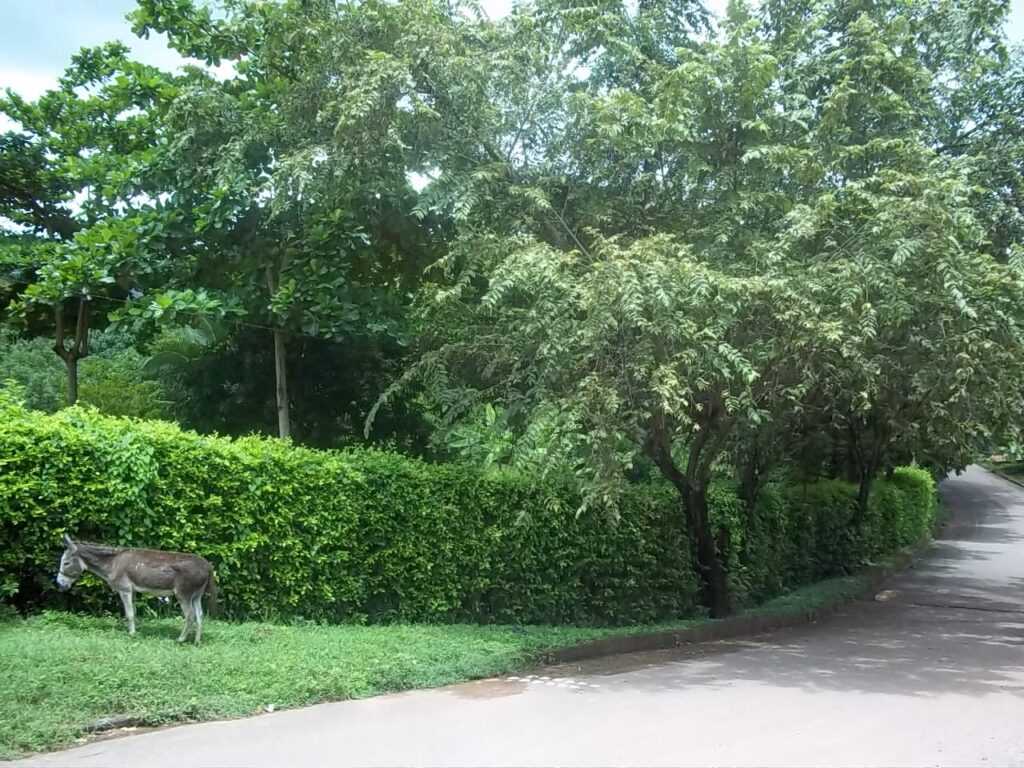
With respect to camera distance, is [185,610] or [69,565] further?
[185,610]

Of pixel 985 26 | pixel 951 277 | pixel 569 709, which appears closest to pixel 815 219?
pixel 951 277

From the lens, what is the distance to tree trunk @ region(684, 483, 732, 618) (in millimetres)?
13102

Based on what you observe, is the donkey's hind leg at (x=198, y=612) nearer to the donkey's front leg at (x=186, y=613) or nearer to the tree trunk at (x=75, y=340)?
the donkey's front leg at (x=186, y=613)

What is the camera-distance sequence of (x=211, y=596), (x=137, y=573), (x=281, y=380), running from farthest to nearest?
1. (x=281, y=380)
2. (x=211, y=596)
3. (x=137, y=573)

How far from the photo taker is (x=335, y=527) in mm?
9766

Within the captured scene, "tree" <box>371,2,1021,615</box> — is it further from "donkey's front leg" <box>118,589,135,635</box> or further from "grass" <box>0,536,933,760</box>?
"donkey's front leg" <box>118,589,135,635</box>

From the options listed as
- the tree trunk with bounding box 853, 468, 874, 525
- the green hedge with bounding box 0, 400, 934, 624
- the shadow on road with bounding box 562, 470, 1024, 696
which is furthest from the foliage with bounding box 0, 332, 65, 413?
the tree trunk with bounding box 853, 468, 874, 525

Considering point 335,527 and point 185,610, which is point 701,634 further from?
point 185,610

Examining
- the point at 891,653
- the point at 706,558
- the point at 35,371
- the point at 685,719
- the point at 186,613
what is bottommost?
the point at 891,653

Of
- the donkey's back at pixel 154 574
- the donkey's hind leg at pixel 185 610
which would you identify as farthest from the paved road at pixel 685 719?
the donkey's back at pixel 154 574

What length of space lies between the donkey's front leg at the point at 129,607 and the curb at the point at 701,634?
399 cm

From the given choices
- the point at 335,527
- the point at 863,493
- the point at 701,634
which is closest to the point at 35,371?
the point at 335,527

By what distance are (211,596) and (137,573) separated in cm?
83

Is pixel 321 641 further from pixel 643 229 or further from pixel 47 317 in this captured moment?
pixel 47 317
